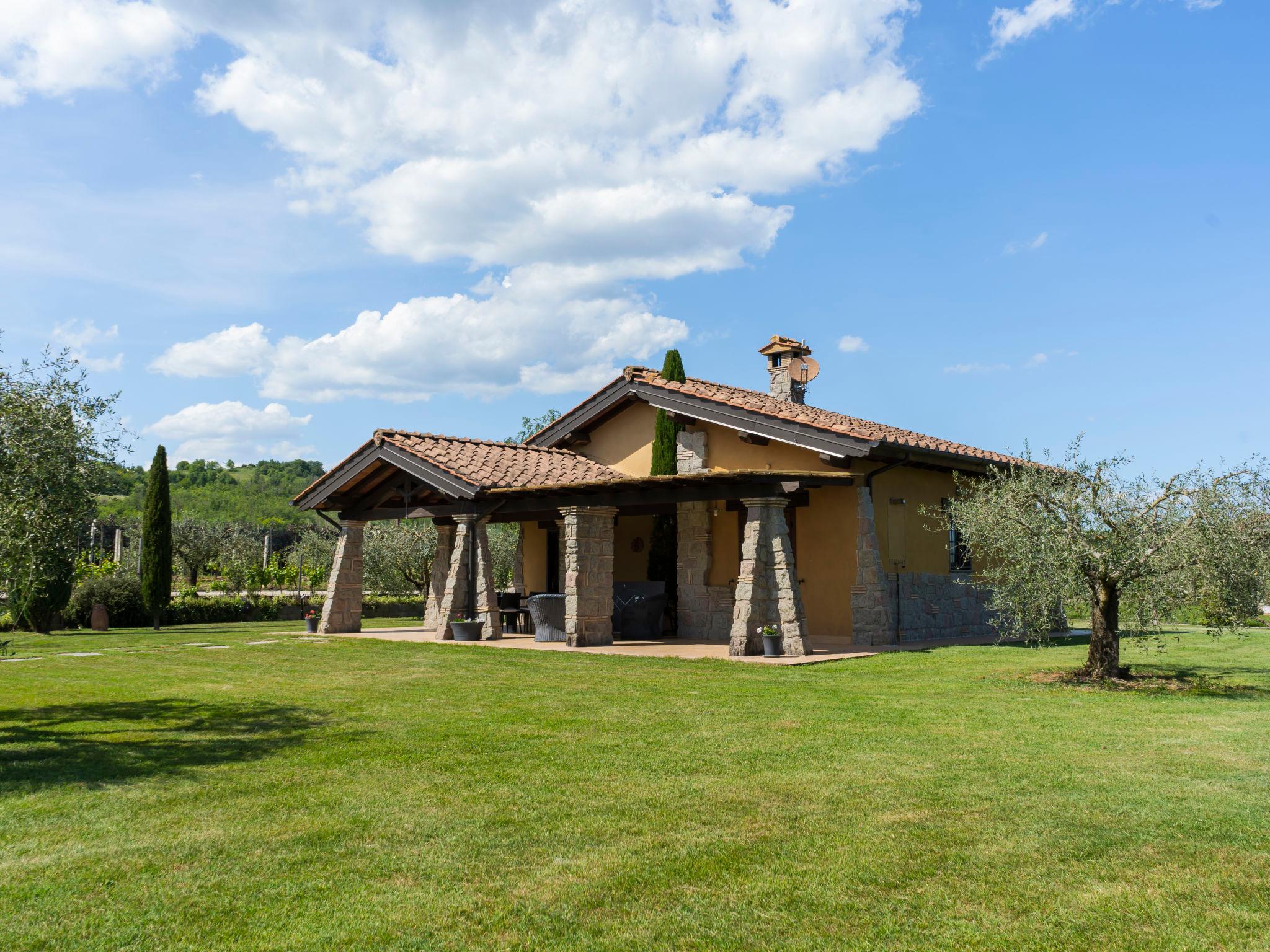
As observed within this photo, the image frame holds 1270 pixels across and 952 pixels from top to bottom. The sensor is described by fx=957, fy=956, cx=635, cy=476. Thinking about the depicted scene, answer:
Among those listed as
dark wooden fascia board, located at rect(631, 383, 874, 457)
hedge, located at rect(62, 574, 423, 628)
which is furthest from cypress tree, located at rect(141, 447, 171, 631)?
dark wooden fascia board, located at rect(631, 383, 874, 457)

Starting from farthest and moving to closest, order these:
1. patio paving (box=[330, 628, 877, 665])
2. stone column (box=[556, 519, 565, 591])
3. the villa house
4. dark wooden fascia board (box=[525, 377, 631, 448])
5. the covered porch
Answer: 1. stone column (box=[556, 519, 565, 591])
2. dark wooden fascia board (box=[525, 377, 631, 448])
3. the villa house
4. the covered porch
5. patio paving (box=[330, 628, 877, 665])

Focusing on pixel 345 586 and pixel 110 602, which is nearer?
pixel 345 586

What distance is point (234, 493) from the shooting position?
289ft

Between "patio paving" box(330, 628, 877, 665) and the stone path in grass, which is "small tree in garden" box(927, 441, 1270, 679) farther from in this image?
the stone path in grass

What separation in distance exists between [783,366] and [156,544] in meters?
17.1

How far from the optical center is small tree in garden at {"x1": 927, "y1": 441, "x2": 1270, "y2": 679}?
10477mm

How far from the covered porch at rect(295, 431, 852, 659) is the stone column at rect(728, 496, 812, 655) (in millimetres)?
19

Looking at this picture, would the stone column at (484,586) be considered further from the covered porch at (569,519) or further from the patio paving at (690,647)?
the patio paving at (690,647)

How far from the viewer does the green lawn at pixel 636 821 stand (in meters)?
4.05

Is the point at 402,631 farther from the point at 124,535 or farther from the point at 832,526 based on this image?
the point at 124,535

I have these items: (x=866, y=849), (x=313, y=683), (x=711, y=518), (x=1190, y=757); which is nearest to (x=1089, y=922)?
(x=866, y=849)

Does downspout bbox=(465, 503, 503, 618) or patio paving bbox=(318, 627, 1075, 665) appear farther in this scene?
downspout bbox=(465, 503, 503, 618)

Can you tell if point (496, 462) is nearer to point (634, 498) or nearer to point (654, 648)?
point (634, 498)

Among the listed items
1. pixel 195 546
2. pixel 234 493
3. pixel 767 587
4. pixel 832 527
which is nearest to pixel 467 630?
pixel 767 587
